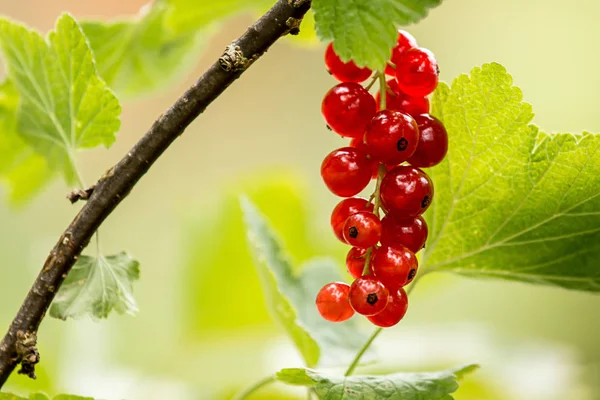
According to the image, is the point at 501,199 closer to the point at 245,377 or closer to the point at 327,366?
the point at 327,366

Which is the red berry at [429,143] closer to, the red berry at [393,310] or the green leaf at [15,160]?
the red berry at [393,310]

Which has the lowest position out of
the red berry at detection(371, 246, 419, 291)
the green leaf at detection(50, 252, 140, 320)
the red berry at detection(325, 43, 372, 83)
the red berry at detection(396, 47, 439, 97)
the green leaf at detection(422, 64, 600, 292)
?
the green leaf at detection(50, 252, 140, 320)

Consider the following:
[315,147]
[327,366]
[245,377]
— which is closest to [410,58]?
[327,366]

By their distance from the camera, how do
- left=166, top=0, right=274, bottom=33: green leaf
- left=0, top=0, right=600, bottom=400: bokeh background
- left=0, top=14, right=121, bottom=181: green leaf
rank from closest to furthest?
left=0, top=14, right=121, bottom=181: green leaf, left=166, top=0, right=274, bottom=33: green leaf, left=0, top=0, right=600, bottom=400: bokeh background

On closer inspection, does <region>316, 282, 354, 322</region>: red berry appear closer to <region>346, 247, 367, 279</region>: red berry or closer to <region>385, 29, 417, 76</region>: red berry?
<region>346, 247, 367, 279</region>: red berry

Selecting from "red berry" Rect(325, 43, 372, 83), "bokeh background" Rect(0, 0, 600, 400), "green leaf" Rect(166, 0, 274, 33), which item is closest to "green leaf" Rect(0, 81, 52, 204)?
"bokeh background" Rect(0, 0, 600, 400)

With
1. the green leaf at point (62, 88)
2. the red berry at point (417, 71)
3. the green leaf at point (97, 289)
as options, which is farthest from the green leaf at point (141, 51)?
the red berry at point (417, 71)
